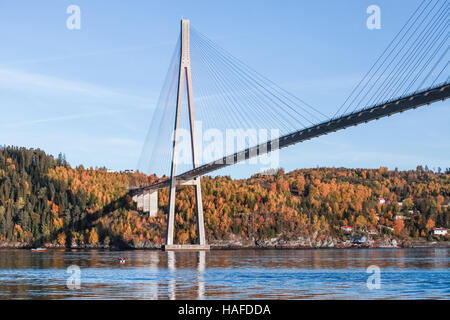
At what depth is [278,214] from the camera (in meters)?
152

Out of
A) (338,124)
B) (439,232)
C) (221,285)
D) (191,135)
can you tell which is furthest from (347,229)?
(221,285)

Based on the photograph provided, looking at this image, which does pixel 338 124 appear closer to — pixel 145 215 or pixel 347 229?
pixel 145 215

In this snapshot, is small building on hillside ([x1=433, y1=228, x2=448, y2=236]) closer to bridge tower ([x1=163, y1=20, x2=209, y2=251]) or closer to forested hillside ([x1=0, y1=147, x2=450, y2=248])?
forested hillside ([x1=0, y1=147, x2=450, y2=248])

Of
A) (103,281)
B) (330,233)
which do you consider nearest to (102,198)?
(330,233)

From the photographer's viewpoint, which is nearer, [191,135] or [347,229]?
[191,135]

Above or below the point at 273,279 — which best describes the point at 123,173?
above

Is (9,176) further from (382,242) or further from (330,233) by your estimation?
(382,242)

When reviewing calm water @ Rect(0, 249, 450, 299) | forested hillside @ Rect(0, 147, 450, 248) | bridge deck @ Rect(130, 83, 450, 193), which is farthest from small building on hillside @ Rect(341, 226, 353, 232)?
calm water @ Rect(0, 249, 450, 299)

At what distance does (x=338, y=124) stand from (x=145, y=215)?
9032cm

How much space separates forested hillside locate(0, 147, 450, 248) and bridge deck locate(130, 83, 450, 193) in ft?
186

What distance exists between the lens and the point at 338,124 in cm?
5541

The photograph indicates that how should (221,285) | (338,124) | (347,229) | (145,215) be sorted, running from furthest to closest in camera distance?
1. (347,229)
2. (145,215)
3. (338,124)
4. (221,285)
